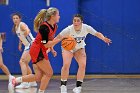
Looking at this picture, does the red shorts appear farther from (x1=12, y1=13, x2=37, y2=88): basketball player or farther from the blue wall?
the blue wall

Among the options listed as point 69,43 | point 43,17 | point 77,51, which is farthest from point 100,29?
point 43,17

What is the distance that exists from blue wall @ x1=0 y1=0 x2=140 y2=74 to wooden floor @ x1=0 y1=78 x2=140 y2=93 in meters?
0.61

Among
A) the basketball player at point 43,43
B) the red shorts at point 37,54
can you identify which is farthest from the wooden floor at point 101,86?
the red shorts at point 37,54

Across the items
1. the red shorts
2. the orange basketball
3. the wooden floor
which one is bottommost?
the wooden floor

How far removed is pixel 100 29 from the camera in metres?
11.3

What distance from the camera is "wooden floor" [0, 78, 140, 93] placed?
27.7 ft

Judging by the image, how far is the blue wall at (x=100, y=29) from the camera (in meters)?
11.2

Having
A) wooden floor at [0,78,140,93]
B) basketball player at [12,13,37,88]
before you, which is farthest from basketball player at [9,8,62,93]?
basketball player at [12,13,37,88]

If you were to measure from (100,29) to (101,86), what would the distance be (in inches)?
96.2

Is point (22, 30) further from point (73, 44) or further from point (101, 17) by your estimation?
point (101, 17)

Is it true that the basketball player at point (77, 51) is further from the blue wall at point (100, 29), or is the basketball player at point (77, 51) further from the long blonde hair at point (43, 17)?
the blue wall at point (100, 29)

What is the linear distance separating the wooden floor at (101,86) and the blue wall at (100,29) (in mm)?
609

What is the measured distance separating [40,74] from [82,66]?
1233mm

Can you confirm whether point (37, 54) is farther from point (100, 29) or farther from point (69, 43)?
point (100, 29)
